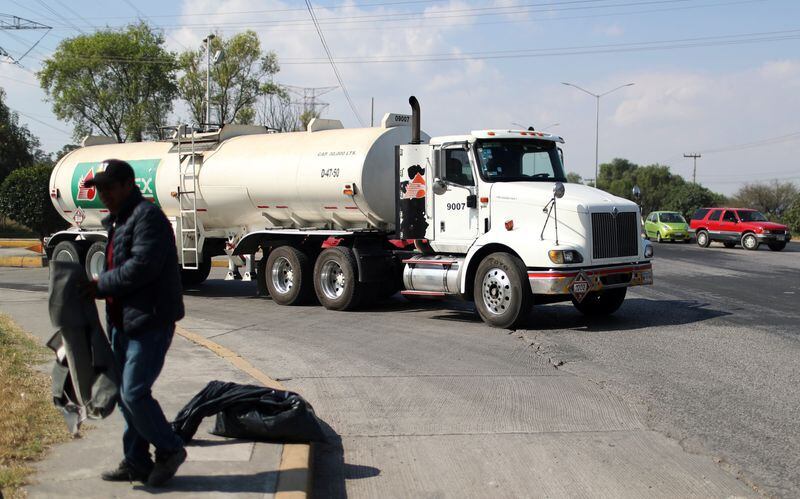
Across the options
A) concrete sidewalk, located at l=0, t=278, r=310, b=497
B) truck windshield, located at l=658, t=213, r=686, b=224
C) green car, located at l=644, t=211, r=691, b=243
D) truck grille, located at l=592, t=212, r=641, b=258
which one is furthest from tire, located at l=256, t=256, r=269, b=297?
truck windshield, located at l=658, t=213, r=686, b=224

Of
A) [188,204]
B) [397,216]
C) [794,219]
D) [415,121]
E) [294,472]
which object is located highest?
[415,121]

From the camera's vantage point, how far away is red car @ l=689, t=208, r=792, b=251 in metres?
34.3

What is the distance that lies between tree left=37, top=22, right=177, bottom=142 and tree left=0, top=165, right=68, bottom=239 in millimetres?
29624

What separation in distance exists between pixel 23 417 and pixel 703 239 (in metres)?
35.1

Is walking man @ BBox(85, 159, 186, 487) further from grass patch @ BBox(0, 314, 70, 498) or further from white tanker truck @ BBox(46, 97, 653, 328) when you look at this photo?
white tanker truck @ BBox(46, 97, 653, 328)

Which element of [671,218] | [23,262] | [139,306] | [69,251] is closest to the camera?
[139,306]

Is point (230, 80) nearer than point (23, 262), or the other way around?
point (23, 262)

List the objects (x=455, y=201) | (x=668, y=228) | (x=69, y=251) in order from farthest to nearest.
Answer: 1. (x=668, y=228)
2. (x=69, y=251)
3. (x=455, y=201)

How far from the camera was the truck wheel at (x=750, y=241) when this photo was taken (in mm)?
34625

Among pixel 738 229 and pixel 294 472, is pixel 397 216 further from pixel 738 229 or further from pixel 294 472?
pixel 738 229

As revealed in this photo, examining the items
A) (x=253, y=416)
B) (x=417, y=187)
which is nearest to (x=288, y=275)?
(x=417, y=187)

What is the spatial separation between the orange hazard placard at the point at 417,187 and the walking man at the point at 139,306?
883 centimetres

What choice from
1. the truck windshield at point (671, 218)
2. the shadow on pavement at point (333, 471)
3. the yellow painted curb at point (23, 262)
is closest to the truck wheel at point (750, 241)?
the truck windshield at point (671, 218)

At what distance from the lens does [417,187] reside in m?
13.5
